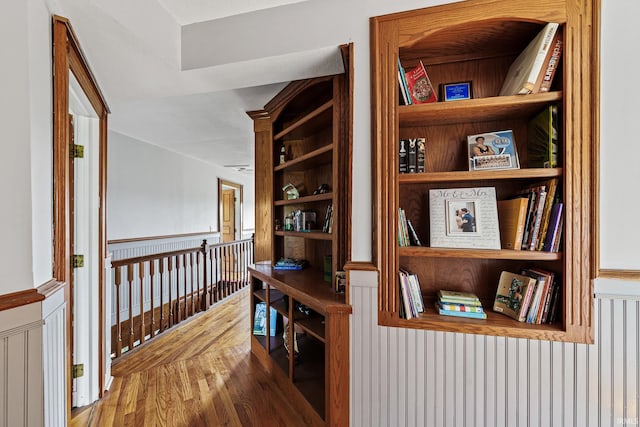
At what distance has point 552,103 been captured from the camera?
123 cm

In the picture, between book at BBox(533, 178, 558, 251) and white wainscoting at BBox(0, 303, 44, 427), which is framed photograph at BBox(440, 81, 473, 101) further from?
white wainscoting at BBox(0, 303, 44, 427)

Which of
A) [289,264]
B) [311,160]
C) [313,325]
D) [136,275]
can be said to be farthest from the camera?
[136,275]

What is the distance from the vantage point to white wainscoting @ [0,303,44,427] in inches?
36.1

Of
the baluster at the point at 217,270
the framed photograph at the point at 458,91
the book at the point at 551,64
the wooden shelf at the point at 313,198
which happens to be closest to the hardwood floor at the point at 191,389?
the baluster at the point at 217,270

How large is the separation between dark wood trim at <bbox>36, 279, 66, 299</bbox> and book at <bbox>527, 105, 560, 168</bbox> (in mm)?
2017

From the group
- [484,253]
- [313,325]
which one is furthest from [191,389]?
[484,253]

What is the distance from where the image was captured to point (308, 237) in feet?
6.83

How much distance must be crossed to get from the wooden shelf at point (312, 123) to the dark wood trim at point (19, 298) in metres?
1.62

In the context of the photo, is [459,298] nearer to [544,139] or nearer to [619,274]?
[619,274]

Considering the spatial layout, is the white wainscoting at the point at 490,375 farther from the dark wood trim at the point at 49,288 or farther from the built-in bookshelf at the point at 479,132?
the dark wood trim at the point at 49,288

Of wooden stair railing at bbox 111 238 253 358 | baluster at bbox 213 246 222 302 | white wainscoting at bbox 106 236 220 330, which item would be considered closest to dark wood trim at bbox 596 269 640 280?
wooden stair railing at bbox 111 238 253 358

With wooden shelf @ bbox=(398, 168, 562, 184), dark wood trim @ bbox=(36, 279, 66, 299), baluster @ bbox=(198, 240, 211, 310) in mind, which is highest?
wooden shelf @ bbox=(398, 168, 562, 184)

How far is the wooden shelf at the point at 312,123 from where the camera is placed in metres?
1.89

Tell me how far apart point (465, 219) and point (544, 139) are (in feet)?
1.55
